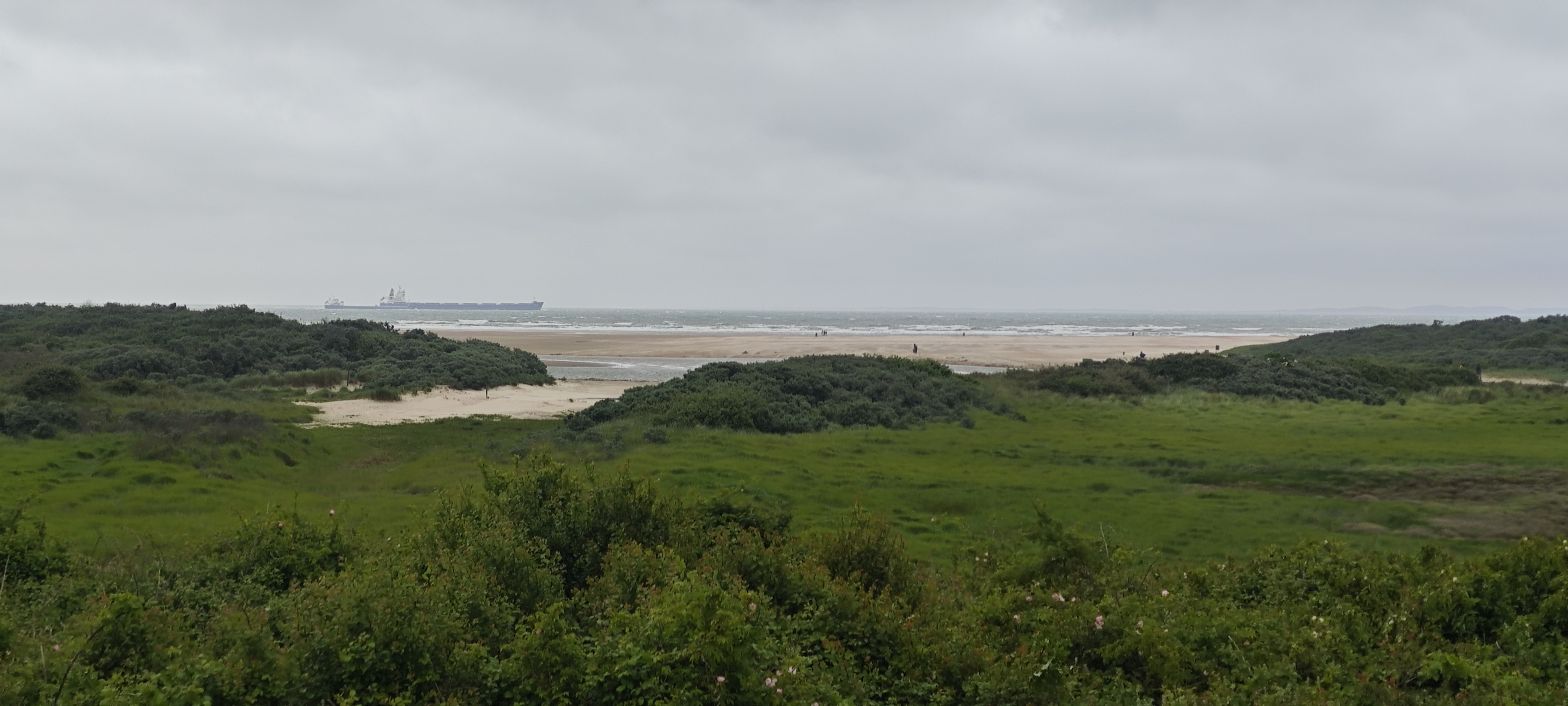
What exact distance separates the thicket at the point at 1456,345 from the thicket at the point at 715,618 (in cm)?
4468

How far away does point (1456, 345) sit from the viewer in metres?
56.3

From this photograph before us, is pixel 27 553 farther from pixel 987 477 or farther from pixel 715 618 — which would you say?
pixel 987 477

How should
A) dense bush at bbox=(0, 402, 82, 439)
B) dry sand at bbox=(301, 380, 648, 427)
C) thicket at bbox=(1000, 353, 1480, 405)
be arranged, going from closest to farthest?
dense bush at bbox=(0, 402, 82, 439), dry sand at bbox=(301, 380, 648, 427), thicket at bbox=(1000, 353, 1480, 405)

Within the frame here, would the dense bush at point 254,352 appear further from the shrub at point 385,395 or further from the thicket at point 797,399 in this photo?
the thicket at point 797,399

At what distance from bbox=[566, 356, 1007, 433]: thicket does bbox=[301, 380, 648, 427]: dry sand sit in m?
4.52

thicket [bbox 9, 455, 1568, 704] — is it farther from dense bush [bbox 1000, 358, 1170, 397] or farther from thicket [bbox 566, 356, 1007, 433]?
dense bush [bbox 1000, 358, 1170, 397]

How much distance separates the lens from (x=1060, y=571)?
7734mm

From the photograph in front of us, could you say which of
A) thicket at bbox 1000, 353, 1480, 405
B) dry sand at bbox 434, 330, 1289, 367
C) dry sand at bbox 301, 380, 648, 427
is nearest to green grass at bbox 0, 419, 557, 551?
dry sand at bbox 301, 380, 648, 427

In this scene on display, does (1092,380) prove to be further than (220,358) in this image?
No

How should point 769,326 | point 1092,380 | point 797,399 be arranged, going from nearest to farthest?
point 797,399 < point 1092,380 < point 769,326

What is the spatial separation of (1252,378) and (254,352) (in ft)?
152

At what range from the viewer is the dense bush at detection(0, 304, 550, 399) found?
125 ft

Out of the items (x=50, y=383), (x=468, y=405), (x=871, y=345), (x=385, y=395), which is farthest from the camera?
(x=871, y=345)

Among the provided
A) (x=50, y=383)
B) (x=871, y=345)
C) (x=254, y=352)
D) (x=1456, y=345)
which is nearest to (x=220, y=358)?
(x=254, y=352)
